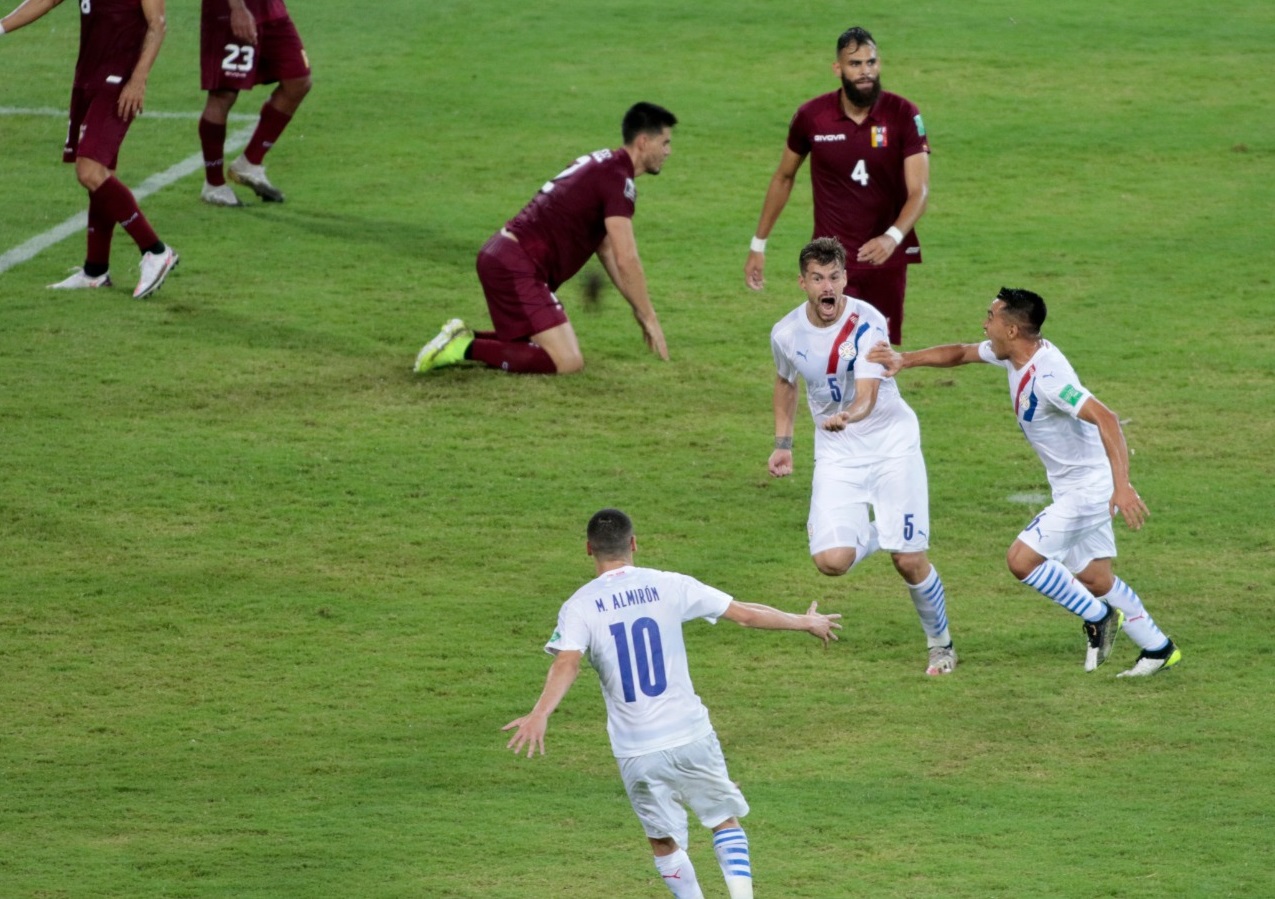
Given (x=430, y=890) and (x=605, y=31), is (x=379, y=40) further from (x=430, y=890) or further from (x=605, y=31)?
(x=430, y=890)

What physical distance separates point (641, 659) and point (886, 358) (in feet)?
8.91

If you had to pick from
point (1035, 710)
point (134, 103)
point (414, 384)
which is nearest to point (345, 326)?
point (414, 384)

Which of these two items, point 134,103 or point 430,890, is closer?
point 430,890

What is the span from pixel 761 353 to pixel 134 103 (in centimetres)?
475

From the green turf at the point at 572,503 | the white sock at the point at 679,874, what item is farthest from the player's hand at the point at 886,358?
the white sock at the point at 679,874

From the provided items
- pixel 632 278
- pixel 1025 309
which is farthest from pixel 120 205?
pixel 1025 309

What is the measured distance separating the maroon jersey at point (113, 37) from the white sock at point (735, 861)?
28.0ft

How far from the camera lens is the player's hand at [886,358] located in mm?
8523

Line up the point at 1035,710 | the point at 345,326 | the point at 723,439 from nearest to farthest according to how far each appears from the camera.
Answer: the point at 1035,710 < the point at 723,439 < the point at 345,326

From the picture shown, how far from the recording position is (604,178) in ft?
40.3

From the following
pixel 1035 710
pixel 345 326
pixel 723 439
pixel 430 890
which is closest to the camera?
pixel 430 890

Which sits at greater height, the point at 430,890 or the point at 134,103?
the point at 134,103

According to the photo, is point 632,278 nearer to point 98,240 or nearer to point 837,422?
point 837,422

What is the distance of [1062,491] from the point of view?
336 inches
